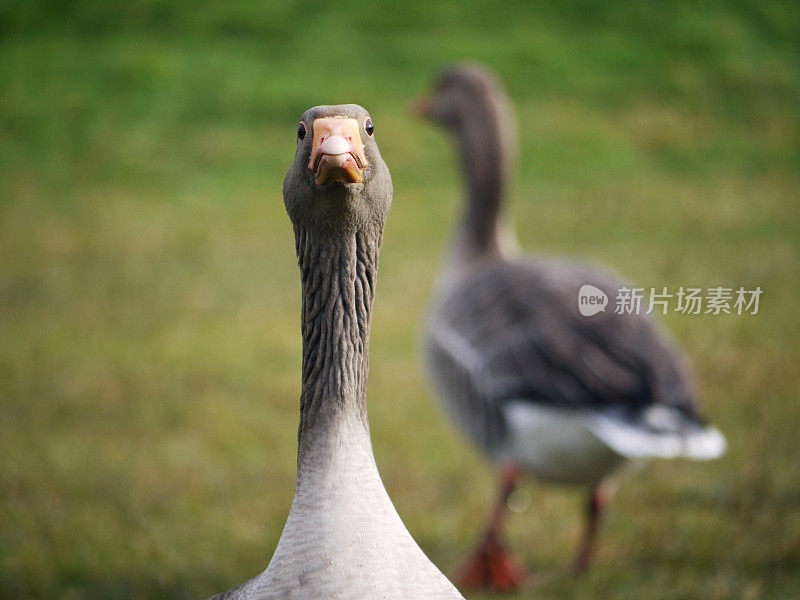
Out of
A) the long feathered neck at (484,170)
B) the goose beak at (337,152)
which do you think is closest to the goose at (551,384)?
the long feathered neck at (484,170)

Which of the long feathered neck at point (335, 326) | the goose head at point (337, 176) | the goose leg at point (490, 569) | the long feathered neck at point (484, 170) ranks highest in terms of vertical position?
the long feathered neck at point (484, 170)

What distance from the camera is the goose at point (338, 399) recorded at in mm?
2057

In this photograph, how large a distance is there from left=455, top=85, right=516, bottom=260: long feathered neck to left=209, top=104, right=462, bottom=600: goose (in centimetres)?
293

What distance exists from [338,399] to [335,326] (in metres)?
0.20

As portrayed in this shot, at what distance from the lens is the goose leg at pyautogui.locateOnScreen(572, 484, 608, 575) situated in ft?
13.6

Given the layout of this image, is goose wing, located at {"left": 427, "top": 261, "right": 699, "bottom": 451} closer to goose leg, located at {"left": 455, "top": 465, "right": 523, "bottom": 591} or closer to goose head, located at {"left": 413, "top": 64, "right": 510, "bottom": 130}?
goose leg, located at {"left": 455, "top": 465, "right": 523, "bottom": 591}

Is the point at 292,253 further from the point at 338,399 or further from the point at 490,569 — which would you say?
the point at 338,399

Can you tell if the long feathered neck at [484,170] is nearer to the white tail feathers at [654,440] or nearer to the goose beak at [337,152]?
the white tail feathers at [654,440]

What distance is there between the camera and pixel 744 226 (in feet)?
31.3

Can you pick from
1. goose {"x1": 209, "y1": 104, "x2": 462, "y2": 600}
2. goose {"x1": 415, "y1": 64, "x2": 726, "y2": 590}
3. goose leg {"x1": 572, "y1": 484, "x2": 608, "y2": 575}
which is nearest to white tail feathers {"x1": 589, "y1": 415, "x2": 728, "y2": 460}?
goose {"x1": 415, "y1": 64, "x2": 726, "y2": 590}

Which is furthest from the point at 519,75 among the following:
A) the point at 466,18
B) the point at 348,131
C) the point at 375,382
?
the point at 348,131

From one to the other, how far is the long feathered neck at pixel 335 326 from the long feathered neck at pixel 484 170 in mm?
2924

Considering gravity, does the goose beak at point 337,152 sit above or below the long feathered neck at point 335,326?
above

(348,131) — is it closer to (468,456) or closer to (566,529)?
(566,529)
